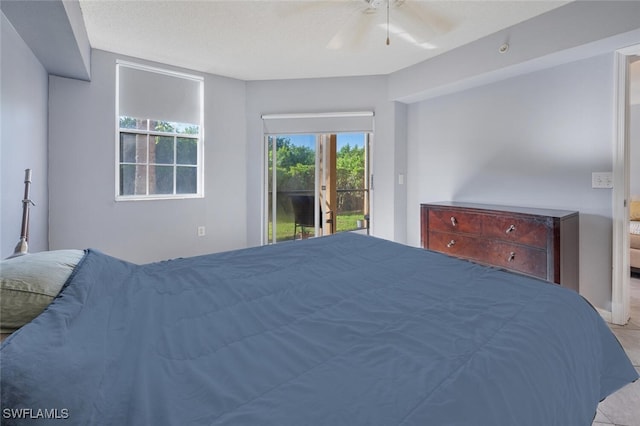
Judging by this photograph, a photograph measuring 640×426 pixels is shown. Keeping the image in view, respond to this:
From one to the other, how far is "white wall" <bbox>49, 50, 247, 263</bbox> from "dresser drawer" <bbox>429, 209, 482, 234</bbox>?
8.35 ft

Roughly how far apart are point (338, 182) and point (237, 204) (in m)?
1.53

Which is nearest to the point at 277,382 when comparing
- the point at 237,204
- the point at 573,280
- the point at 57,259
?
the point at 57,259

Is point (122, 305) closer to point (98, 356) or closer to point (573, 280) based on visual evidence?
point (98, 356)

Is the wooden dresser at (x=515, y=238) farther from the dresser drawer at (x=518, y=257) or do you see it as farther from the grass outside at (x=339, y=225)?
the grass outside at (x=339, y=225)

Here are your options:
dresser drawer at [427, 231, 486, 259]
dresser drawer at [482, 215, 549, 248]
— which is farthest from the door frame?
dresser drawer at [427, 231, 486, 259]

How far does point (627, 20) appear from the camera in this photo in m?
2.31

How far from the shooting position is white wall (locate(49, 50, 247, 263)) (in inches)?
130

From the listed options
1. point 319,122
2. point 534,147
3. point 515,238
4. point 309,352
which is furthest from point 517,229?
point 319,122

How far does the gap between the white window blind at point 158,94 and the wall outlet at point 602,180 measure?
13.5 ft

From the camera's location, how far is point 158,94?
12.5 feet

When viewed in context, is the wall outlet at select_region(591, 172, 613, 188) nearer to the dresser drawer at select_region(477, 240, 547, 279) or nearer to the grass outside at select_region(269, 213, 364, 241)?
the dresser drawer at select_region(477, 240, 547, 279)

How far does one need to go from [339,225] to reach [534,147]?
9.10ft

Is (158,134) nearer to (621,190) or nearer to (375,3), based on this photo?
(375,3)

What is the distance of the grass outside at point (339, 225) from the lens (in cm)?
477
